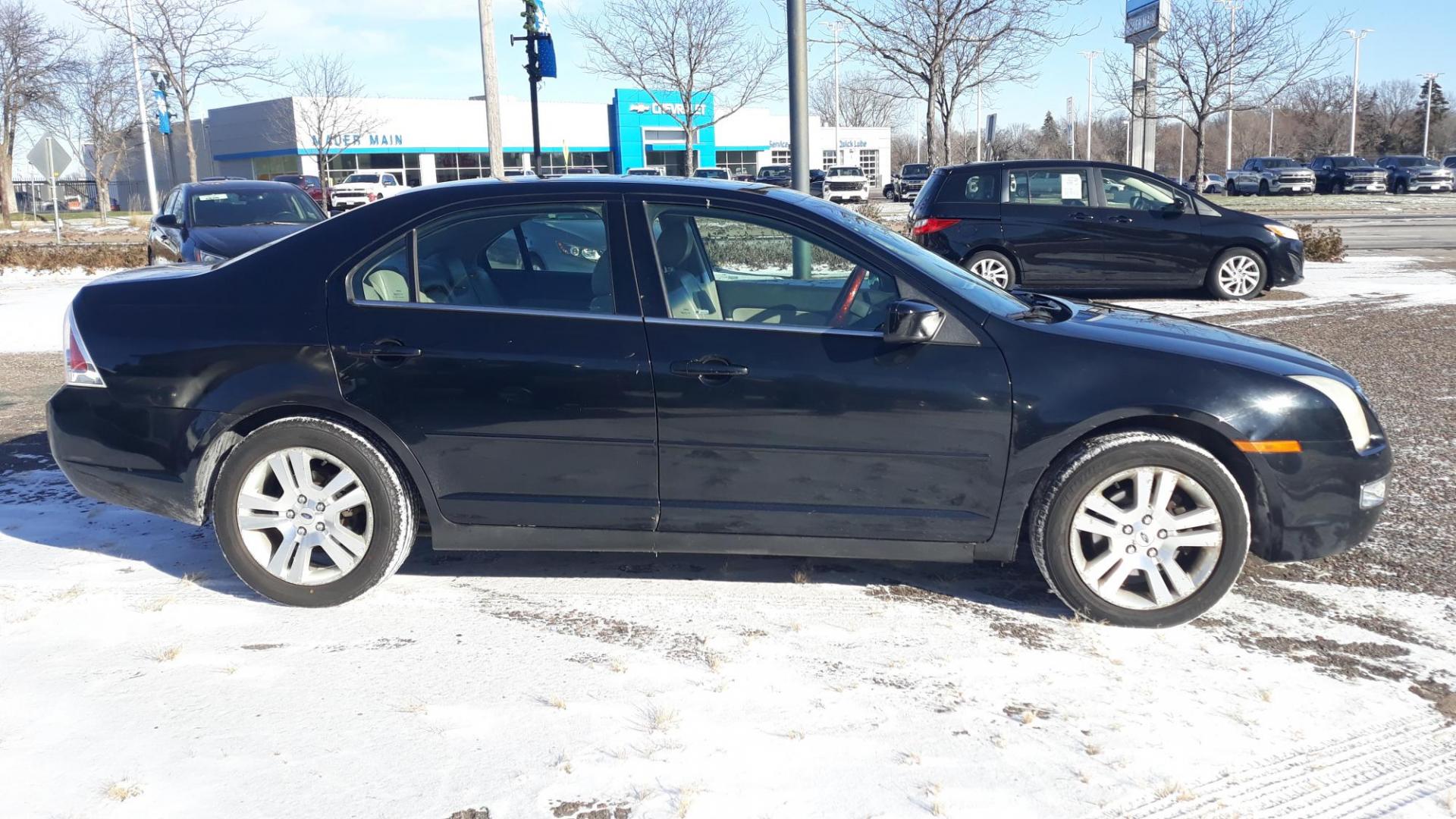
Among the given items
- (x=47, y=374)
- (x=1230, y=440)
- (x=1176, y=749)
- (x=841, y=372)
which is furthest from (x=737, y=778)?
(x=47, y=374)

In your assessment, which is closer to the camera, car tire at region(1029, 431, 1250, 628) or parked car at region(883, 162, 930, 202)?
car tire at region(1029, 431, 1250, 628)

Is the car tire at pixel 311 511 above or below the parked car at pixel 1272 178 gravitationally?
below

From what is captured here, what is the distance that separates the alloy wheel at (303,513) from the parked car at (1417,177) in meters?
51.2

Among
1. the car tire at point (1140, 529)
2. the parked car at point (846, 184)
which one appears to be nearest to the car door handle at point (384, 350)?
the car tire at point (1140, 529)

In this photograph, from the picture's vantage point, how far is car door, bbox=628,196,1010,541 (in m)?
3.99

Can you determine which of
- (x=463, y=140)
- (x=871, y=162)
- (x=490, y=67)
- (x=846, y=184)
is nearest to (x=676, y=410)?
(x=490, y=67)

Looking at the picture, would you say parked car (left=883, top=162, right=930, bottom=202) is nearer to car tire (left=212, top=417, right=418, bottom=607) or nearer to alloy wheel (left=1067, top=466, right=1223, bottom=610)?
alloy wheel (left=1067, top=466, right=1223, bottom=610)

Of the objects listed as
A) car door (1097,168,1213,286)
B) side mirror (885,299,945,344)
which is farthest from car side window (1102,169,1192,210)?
side mirror (885,299,945,344)

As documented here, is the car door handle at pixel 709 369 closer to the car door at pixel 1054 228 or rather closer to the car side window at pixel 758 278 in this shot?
the car side window at pixel 758 278

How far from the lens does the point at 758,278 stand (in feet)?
14.7

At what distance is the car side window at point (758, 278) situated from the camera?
413cm

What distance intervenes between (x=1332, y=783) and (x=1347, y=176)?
5054 cm

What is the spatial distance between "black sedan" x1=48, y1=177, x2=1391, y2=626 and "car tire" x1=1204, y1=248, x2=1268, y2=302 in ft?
30.8

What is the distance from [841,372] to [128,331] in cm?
274
